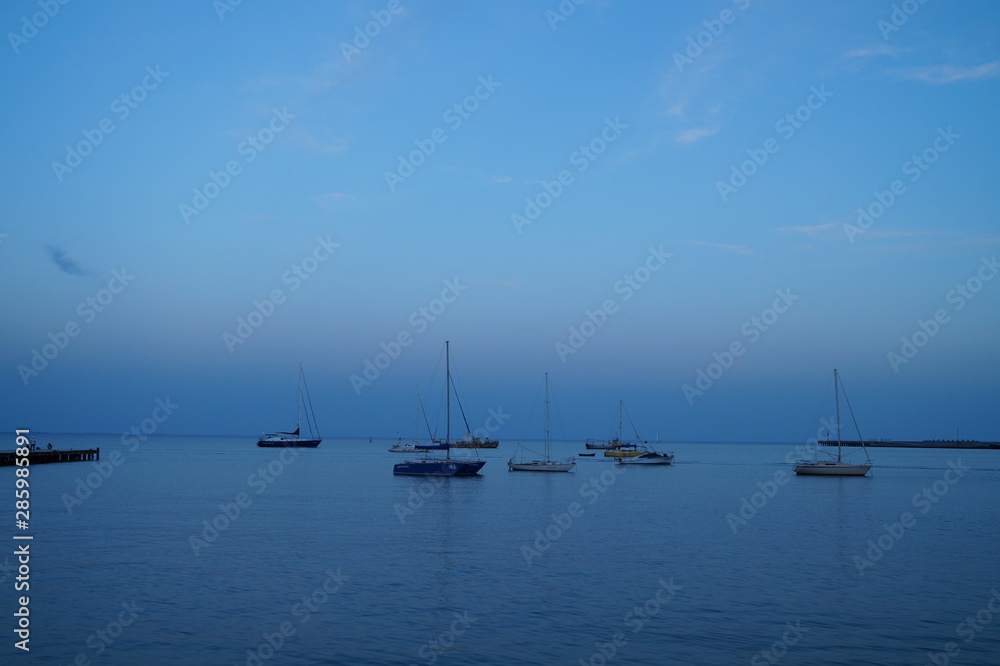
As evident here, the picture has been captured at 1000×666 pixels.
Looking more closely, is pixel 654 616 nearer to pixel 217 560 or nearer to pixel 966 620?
pixel 966 620

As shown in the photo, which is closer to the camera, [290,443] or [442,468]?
[442,468]

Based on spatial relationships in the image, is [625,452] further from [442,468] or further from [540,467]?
[442,468]

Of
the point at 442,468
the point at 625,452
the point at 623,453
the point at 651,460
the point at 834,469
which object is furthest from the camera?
the point at 625,452

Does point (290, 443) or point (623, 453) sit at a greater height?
point (290, 443)

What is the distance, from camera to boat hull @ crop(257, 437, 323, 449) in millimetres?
185825

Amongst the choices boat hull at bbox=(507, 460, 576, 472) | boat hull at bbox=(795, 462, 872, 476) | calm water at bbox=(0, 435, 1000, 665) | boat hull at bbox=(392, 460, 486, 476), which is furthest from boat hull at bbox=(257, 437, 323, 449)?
calm water at bbox=(0, 435, 1000, 665)

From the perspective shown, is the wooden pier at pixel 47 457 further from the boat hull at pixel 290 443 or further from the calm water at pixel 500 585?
the boat hull at pixel 290 443

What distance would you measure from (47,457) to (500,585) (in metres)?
90.6

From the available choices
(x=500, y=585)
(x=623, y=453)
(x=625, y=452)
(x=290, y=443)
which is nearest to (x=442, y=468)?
(x=500, y=585)

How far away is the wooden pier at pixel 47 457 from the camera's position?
86875 mm

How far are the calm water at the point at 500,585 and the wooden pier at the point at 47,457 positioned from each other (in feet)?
140

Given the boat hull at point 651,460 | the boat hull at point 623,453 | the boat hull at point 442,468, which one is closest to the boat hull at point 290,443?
the boat hull at point 623,453

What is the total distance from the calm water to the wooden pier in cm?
4276

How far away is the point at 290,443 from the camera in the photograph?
618 feet
